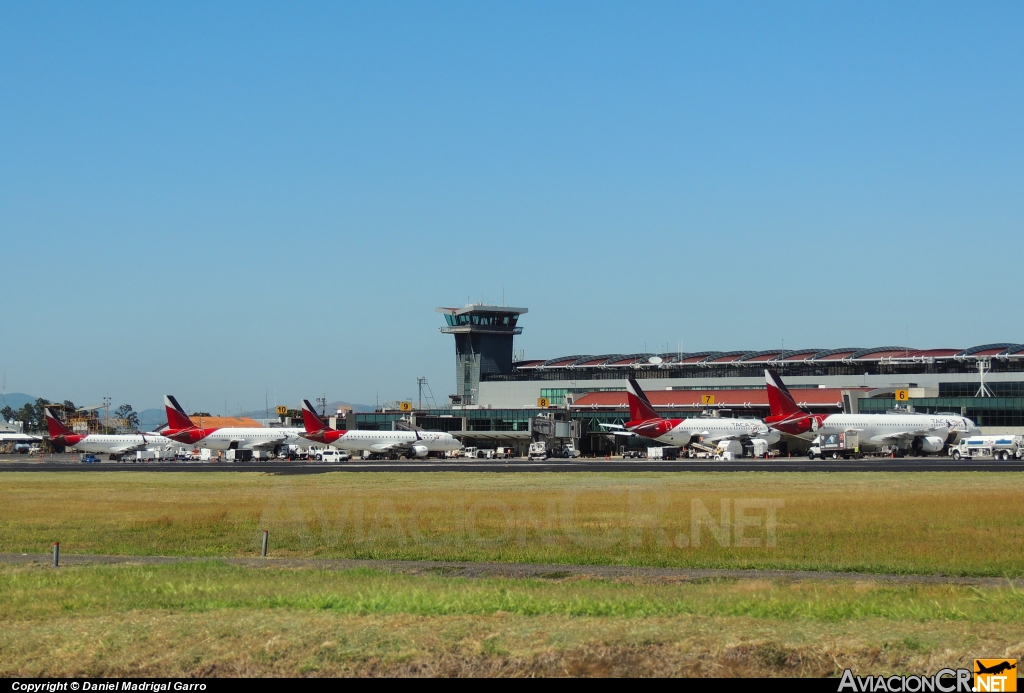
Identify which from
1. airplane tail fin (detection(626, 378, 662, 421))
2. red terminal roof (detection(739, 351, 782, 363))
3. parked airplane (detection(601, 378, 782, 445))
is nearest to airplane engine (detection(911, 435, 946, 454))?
parked airplane (detection(601, 378, 782, 445))

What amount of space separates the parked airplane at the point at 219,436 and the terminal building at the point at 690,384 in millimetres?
30058

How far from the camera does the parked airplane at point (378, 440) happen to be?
129 m

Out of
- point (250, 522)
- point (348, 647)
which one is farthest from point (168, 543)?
point (348, 647)

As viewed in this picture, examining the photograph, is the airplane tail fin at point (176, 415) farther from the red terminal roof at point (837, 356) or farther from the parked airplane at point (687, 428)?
the red terminal roof at point (837, 356)

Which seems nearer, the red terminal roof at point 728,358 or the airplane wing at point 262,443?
the airplane wing at point 262,443

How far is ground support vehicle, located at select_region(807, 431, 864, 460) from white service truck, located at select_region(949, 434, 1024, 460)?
9984 millimetres

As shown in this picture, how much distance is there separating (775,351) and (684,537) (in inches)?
5365

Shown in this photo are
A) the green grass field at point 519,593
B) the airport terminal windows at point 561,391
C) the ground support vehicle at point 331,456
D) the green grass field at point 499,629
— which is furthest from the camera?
the airport terminal windows at point 561,391

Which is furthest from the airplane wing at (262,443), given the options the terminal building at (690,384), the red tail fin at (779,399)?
the red tail fin at (779,399)

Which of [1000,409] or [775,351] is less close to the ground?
[775,351]

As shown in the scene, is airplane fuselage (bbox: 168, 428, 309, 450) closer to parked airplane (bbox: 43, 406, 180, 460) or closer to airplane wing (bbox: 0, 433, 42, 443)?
parked airplane (bbox: 43, 406, 180, 460)

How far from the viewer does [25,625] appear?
1797cm

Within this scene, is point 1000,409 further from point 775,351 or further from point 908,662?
point 908,662

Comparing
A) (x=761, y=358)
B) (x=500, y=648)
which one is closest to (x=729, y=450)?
(x=761, y=358)
